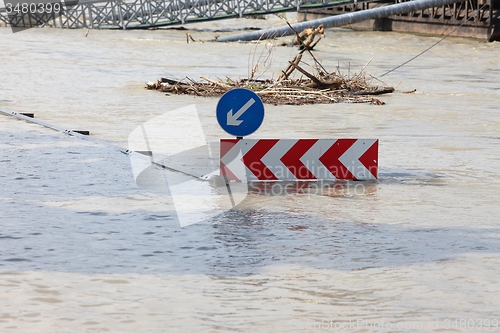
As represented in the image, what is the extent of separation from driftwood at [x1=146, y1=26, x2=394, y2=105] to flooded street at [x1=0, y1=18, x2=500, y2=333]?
2.92 m

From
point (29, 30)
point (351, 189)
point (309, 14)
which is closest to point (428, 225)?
point (351, 189)

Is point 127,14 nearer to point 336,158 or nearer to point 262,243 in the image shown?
point 336,158

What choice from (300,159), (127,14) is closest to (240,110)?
(300,159)

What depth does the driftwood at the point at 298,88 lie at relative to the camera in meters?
20.3

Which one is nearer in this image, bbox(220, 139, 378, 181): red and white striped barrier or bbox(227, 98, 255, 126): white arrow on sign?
bbox(227, 98, 255, 126): white arrow on sign

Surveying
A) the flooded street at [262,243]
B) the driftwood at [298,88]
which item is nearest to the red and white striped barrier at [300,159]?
the flooded street at [262,243]

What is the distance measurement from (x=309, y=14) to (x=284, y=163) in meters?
57.3

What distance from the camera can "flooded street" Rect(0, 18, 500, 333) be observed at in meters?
6.00

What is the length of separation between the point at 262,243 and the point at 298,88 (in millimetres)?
13397

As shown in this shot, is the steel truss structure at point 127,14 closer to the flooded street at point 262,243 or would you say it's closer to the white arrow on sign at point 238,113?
the flooded street at point 262,243

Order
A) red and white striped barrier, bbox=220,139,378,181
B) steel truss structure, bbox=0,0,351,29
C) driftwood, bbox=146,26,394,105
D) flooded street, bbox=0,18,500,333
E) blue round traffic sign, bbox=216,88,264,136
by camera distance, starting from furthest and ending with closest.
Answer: steel truss structure, bbox=0,0,351,29 → driftwood, bbox=146,26,394,105 → red and white striped barrier, bbox=220,139,378,181 → blue round traffic sign, bbox=216,88,264,136 → flooded street, bbox=0,18,500,333

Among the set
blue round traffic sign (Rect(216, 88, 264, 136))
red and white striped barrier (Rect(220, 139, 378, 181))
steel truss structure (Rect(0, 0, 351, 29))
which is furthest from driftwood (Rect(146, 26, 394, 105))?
steel truss structure (Rect(0, 0, 351, 29))

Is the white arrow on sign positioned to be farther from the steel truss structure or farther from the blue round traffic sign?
the steel truss structure

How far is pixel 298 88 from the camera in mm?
21047
